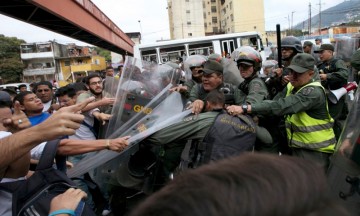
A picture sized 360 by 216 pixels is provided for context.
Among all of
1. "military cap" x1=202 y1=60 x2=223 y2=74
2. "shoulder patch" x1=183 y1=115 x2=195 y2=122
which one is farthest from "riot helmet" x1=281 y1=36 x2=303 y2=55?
"shoulder patch" x1=183 y1=115 x2=195 y2=122

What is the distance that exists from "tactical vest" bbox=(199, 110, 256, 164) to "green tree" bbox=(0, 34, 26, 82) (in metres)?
54.3

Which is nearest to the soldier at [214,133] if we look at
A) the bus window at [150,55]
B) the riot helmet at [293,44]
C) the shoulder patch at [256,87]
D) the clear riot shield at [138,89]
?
the clear riot shield at [138,89]

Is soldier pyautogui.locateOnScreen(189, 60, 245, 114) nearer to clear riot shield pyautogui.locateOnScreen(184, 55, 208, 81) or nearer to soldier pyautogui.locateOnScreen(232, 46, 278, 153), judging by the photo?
soldier pyautogui.locateOnScreen(232, 46, 278, 153)

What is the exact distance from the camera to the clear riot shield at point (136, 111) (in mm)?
2111

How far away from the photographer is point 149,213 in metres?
0.49

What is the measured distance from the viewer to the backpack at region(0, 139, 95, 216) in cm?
138

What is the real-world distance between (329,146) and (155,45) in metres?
12.7

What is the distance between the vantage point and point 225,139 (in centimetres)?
213

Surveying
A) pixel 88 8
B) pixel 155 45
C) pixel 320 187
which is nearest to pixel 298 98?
pixel 320 187

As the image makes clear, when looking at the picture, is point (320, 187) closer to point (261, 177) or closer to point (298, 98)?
point (261, 177)

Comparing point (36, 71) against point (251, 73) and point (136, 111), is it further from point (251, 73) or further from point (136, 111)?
point (136, 111)

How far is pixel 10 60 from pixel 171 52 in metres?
46.0

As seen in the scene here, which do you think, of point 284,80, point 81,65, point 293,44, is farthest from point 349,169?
point 81,65

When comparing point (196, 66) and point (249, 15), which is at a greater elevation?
point (249, 15)
